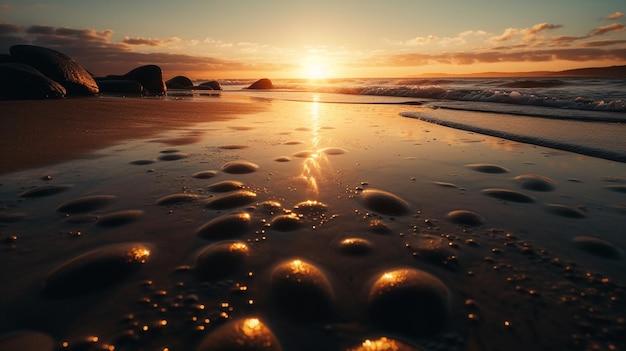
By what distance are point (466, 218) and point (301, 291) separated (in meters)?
1.27

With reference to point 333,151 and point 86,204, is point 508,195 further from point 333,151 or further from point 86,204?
point 86,204

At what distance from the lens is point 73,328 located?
3.44 ft

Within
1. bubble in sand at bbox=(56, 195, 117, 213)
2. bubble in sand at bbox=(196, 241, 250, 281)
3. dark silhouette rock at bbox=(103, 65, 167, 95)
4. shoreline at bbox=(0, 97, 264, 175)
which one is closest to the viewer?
bubble in sand at bbox=(196, 241, 250, 281)

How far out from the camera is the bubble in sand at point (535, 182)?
252 centimetres

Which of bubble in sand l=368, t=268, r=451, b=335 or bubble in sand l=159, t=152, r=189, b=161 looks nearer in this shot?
bubble in sand l=368, t=268, r=451, b=335

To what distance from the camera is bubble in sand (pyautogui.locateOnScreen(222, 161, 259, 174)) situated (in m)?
2.87

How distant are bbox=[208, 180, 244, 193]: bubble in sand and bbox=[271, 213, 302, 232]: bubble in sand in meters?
0.66

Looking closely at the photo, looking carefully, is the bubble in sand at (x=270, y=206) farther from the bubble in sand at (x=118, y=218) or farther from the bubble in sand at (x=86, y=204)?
the bubble in sand at (x=86, y=204)

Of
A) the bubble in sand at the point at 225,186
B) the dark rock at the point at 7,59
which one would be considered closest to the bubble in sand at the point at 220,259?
the bubble in sand at the point at 225,186

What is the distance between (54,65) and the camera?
11258mm

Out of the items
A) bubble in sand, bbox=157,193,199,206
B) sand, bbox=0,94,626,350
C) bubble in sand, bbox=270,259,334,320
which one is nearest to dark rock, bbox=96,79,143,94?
sand, bbox=0,94,626,350

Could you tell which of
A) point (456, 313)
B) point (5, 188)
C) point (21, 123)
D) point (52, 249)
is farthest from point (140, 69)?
point (456, 313)

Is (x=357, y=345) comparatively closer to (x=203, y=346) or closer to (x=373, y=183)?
(x=203, y=346)

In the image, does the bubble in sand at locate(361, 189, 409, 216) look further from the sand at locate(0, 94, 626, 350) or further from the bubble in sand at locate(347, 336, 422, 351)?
the bubble in sand at locate(347, 336, 422, 351)
